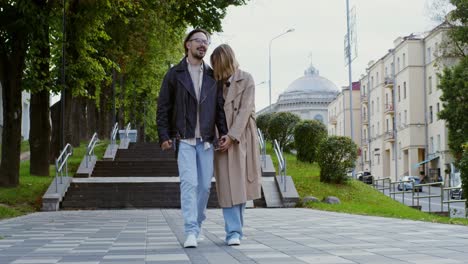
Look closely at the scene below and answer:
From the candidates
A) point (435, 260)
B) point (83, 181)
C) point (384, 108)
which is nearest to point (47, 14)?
point (83, 181)

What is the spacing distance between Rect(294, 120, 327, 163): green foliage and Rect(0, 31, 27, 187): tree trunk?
36.9ft

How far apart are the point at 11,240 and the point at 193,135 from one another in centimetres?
306

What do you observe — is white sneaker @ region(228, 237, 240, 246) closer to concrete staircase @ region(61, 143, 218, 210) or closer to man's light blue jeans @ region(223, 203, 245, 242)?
man's light blue jeans @ region(223, 203, 245, 242)

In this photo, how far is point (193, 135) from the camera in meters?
7.73

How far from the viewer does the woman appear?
25.4ft

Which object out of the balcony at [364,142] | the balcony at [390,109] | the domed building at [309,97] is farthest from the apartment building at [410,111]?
the domed building at [309,97]

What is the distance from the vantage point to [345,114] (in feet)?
330

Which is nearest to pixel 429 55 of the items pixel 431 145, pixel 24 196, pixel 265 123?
pixel 431 145

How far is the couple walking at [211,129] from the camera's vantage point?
25.4 feet

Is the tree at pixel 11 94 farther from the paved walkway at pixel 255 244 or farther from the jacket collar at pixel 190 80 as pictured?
the jacket collar at pixel 190 80

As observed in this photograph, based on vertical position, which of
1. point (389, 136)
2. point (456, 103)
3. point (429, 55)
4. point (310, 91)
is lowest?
point (389, 136)

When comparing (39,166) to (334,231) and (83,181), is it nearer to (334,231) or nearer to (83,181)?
(83,181)

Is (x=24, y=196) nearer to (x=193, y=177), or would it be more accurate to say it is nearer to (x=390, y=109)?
(x=193, y=177)

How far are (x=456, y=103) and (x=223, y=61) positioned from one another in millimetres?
41924
